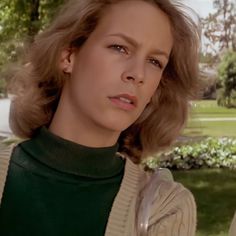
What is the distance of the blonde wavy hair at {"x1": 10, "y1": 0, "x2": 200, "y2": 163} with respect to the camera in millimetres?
1847

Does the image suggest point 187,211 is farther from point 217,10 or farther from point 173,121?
point 217,10

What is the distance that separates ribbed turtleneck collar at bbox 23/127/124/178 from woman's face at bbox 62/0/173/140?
0.07 m

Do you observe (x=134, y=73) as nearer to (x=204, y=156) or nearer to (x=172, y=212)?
(x=172, y=212)

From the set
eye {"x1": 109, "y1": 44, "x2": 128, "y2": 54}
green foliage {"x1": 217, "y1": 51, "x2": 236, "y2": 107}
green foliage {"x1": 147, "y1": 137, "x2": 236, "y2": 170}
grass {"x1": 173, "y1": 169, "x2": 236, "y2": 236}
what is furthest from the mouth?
green foliage {"x1": 217, "y1": 51, "x2": 236, "y2": 107}

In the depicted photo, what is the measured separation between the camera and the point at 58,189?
169cm

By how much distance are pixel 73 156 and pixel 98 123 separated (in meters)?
0.11

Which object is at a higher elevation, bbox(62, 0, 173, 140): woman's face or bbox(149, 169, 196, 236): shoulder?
bbox(62, 0, 173, 140): woman's face

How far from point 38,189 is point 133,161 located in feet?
1.27

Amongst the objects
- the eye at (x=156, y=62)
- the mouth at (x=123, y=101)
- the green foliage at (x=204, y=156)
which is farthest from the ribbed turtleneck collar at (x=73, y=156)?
the green foliage at (x=204, y=156)

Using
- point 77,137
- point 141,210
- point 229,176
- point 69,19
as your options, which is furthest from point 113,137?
point 229,176

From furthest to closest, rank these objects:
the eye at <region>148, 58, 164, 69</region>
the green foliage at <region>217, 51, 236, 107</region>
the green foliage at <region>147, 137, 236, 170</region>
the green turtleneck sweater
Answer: the green foliage at <region>217, 51, 236, 107</region>, the green foliage at <region>147, 137, 236, 170</region>, the eye at <region>148, 58, 164, 69</region>, the green turtleneck sweater

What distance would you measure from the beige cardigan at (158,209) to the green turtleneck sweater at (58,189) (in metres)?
0.02

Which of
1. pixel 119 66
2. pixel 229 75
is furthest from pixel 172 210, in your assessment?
pixel 229 75

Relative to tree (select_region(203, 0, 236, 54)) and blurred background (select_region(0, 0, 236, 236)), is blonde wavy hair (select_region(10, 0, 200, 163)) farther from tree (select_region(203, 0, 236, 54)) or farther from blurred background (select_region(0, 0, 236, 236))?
tree (select_region(203, 0, 236, 54))
